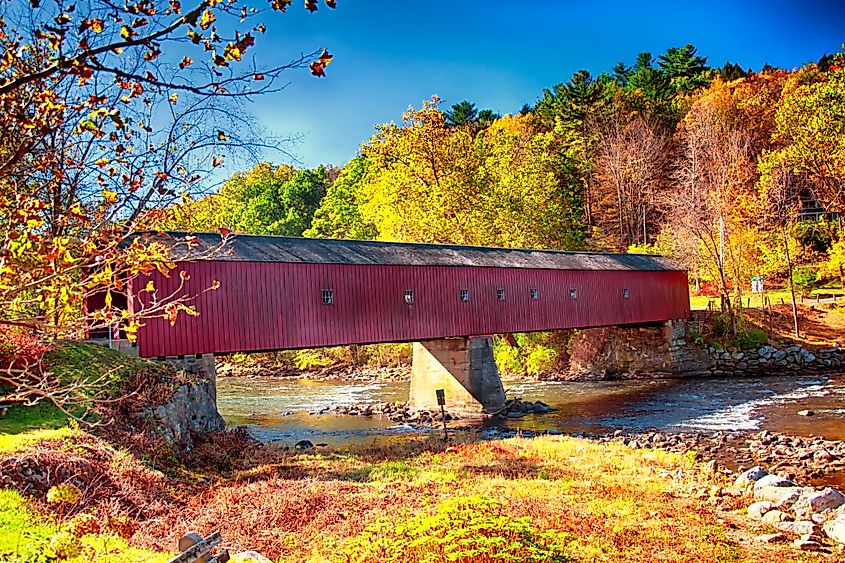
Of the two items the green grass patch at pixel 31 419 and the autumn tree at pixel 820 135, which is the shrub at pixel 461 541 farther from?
the autumn tree at pixel 820 135

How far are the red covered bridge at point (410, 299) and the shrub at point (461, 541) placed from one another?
7.29m

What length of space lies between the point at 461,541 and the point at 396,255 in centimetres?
1369

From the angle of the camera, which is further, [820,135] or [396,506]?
[820,135]

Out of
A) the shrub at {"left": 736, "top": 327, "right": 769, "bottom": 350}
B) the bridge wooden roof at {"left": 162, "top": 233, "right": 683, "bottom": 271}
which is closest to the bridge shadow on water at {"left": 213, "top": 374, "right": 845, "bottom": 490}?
the shrub at {"left": 736, "top": 327, "right": 769, "bottom": 350}

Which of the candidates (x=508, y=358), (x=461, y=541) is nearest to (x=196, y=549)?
(x=461, y=541)

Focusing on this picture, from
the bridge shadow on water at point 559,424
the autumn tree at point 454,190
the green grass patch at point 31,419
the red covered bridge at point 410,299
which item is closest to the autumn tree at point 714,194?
the red covered bridge at point 410,299

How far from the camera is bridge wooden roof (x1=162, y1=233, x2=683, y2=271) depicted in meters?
16.0

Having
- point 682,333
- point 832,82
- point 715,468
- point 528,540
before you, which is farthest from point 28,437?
point 832,82

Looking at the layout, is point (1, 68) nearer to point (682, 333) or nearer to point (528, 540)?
point (528, 540)

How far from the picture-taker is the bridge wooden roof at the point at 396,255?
52.6 ft

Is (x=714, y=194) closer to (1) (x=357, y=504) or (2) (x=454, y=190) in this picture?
(2) (x=454, y=190)

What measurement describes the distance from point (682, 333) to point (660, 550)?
21469 mm

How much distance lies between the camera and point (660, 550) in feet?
24.5

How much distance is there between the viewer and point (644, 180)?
Result: 39219 millimetres
